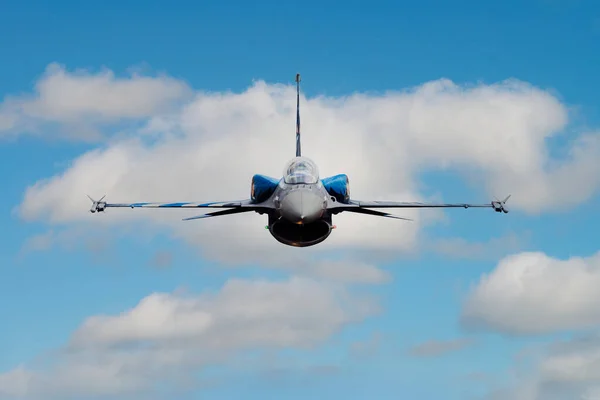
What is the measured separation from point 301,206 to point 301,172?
4177 mm

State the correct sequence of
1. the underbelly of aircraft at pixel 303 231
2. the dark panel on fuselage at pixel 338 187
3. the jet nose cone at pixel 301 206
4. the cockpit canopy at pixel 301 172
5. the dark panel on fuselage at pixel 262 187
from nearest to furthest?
1. the jet nose cone at pixel 301 206
2. the cockpit canopy at pixel 301 172
3. the underbelly of aircraft at pixel 303 231
4. the dark panel on fuselage at pixel 262 187
5. the dark panel on fuselage at pixel 338 187

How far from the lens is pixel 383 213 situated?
215 feet

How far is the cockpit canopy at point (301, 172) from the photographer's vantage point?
61500 mm

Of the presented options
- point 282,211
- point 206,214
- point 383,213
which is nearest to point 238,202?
point 206,214

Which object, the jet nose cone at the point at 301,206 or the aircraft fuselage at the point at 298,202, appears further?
the aircraft fuselage at the point at 298,202

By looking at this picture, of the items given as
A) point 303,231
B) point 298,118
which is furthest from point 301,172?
point 298,118

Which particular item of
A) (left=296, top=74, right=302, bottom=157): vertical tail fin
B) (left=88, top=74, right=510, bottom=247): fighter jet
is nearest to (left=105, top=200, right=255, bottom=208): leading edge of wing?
(left=88, top=74, right=510, bottom=247): fighter jet

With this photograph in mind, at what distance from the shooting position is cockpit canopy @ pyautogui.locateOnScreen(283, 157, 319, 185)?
202ft

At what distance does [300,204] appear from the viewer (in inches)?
2309

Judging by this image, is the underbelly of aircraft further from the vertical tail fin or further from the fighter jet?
the vertical tail fin

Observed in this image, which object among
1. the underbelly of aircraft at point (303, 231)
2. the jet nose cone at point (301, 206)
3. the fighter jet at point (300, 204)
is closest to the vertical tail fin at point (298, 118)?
the fighter jet at point (300, 204)

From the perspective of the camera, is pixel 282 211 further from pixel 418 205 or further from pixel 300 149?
pixel 300 149

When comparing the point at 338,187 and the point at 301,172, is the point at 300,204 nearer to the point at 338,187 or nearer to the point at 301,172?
the point at 301,172

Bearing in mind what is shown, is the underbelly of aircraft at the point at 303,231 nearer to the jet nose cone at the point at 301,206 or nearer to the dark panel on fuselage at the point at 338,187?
the jet nose cone at the point at 301,206
